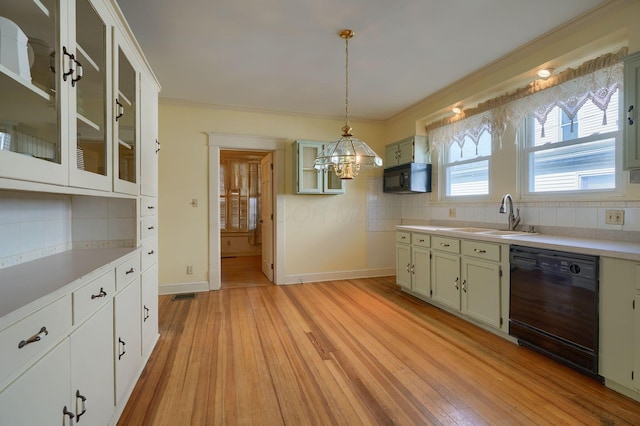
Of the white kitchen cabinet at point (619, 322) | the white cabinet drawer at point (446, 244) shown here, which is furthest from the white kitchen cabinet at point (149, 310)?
the white kitchen cabinet at point (619, 322)

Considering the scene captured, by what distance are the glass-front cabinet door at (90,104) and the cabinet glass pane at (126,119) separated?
0.18 meters

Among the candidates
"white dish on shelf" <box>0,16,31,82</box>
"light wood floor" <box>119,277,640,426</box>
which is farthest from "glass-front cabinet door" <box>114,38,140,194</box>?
"light wood floor" <box>119,277,640,426</box>

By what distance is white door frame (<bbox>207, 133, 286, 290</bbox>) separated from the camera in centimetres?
418

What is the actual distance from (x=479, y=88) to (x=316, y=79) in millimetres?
1816

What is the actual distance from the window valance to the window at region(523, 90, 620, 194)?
9cm

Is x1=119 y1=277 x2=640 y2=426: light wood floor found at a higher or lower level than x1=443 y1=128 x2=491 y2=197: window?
lower

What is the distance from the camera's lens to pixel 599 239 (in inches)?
94.3

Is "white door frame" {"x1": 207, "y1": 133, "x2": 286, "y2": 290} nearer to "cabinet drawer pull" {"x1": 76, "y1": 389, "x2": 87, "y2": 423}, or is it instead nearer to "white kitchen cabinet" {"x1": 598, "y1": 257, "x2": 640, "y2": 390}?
"cabinet drawer pull" {"x1": 76, "y1": 389, "x2": 87, "y2": 423}

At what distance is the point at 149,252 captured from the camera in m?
2.37

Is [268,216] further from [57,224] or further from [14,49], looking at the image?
[14,49]

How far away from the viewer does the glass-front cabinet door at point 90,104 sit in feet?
4.28

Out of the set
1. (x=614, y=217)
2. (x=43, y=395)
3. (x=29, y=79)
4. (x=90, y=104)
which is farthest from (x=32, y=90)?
(x=614, y=217)

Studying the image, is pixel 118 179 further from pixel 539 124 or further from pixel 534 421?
pixel 539 124

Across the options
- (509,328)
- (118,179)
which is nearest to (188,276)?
(118,179)
